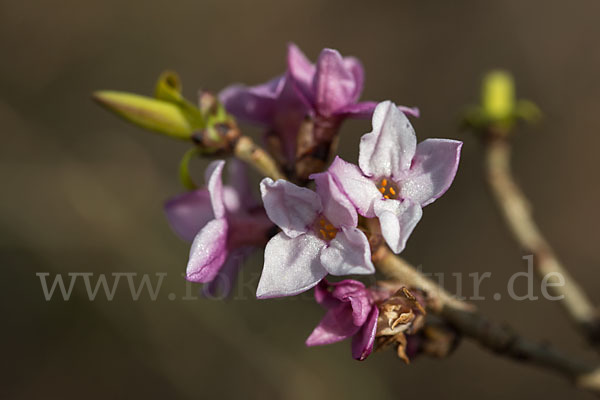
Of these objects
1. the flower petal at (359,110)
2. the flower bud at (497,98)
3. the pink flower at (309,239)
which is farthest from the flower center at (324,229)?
the flower bud at (497,98)

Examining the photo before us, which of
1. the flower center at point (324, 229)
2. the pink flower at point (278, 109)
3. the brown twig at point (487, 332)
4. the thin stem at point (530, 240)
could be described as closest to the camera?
the flower center at point (324, 229)

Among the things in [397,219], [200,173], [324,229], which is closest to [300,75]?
[324,229]

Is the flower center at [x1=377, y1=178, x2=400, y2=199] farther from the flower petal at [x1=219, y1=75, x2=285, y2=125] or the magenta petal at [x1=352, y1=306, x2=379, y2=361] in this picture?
the flower petal at [x1=219, y1=75, x2=285, y2=125]

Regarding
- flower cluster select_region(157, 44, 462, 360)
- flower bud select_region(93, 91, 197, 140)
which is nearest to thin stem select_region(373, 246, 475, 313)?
flower cluster select_region(157, 44, 462, 360)

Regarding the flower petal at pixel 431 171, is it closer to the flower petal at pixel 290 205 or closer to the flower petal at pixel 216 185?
the flower petal at pixel 290 205

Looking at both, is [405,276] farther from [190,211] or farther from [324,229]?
[190,211]

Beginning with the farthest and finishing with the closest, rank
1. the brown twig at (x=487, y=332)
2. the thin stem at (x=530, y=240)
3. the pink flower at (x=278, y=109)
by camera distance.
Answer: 1. the thin stem at (x=530, y=240)
2. the pink flower at (x=278, y=109)
3. the brown twig at (x=487, y=332)

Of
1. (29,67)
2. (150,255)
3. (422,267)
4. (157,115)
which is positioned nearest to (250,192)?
(157,115)
